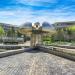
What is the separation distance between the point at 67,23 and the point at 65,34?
124ft

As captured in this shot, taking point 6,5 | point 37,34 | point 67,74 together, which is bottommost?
point 67,74

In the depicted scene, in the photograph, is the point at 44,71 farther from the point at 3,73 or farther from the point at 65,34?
the point at 65,34

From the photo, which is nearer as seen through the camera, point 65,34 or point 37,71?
point 37,71

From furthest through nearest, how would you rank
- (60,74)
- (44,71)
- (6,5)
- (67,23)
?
(67,23), (6,5), (44,71), (60,74)

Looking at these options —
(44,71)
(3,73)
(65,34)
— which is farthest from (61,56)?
(65,34)

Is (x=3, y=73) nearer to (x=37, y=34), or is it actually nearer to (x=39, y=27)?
(x=39, y=27)

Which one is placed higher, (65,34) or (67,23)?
(67,23)

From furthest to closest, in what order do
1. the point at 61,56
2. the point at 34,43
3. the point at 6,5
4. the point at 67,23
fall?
the point at 67,23, the point at 34,43, the point at 6,5, the point at 61,56

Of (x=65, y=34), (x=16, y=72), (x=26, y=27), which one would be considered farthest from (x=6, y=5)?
(x=65, y=34)

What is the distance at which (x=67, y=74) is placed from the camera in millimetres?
5426

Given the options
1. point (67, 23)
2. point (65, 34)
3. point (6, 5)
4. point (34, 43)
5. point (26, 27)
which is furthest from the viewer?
point (67, 23)

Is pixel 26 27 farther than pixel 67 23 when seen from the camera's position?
No

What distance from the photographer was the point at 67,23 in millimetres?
73938

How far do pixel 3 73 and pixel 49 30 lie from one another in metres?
8.38
